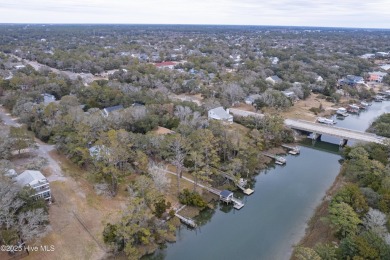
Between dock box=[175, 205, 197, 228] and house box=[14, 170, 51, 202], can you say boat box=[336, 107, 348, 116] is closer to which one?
dock box=[175, 205, 197, 228]

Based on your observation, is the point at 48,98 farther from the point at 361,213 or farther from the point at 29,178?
the point at 361,213

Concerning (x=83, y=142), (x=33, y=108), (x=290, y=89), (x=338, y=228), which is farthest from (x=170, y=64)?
(x=338, y=228)

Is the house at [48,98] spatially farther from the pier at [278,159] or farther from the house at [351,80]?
the house at [351,80]

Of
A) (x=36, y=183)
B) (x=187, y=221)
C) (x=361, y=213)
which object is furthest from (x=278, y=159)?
(x=36, y=183)

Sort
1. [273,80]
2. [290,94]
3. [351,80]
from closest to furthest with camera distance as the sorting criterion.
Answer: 1. [290,94]
2. [273,80]
3. [351,80]

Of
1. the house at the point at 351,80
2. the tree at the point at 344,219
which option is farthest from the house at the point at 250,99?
the tree at the point at 344,219

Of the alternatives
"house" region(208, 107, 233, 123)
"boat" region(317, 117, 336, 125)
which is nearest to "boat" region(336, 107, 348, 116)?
"boat" region(317, 117, 336, 125)
